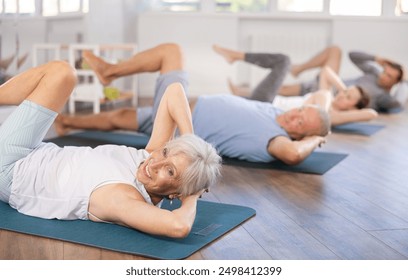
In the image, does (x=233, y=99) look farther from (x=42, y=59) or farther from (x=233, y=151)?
(x=42, y=59)

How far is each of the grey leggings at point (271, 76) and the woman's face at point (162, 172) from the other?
8.29 ft

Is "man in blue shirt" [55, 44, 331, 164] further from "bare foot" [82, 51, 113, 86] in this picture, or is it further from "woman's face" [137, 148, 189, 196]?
"woman's face" [137, 148, 189, 196]

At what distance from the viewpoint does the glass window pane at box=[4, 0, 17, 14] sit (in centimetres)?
495

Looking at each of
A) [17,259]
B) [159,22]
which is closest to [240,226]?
[17,259]

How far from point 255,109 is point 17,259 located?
6.67ft

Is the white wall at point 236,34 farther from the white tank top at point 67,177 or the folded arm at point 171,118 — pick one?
the white tank top at point 67,177

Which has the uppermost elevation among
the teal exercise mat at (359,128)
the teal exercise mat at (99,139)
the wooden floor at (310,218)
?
the wooden floor at (310,218)

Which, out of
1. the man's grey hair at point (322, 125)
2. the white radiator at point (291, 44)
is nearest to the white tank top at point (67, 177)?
the man's grey hair at point (322, 125)

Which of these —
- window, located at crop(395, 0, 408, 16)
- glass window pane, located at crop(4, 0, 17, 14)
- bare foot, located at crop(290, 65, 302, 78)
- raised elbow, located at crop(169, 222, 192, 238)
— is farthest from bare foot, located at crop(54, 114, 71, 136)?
window, located at crop(395, 0, 408, 16)

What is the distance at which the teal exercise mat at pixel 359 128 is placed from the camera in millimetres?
5074

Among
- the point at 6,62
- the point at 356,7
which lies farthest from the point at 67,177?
the point at 356,7

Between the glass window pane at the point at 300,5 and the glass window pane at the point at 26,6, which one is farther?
the glass window pane at the point at 300,5

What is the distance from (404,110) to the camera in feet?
22.2

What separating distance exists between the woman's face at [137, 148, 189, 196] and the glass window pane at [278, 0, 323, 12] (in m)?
6.05
